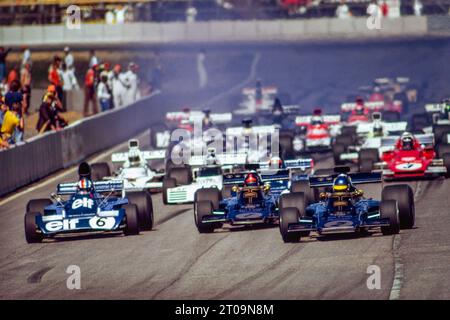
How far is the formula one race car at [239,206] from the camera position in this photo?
22688mm

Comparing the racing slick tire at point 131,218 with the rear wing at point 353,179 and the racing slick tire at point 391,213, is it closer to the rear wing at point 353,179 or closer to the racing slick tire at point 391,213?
the rear wing at point 353,179

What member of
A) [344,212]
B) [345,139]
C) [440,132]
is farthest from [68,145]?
[344,212]

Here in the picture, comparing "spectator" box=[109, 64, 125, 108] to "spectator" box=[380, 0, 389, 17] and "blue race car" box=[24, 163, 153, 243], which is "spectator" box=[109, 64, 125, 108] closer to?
"spectator" box=[380, 0, 389, 17]

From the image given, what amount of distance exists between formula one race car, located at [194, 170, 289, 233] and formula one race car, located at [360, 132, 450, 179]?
5380 millimetres

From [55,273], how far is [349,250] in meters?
4.32

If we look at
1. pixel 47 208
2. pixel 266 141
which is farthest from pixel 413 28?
pixel 47 208

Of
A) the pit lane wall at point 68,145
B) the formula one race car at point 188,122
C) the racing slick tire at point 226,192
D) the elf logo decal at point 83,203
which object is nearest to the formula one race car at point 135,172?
the pit lane wall at point 68,145

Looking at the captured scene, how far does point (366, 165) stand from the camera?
96.7ft

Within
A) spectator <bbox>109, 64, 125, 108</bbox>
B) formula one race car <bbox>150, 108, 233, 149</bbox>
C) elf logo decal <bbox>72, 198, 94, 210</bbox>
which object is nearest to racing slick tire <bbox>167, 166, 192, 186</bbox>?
elf logo decal <bbox>72, 198, 94, 210</bbox>

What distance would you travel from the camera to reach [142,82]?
61156 millimetres

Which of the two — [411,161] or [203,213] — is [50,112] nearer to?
[411,161]

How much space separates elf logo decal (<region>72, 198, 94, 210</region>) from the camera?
74.1 ft

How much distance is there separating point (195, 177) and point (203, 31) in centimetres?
3467
